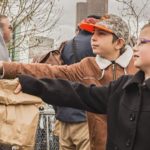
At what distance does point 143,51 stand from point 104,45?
1.13m

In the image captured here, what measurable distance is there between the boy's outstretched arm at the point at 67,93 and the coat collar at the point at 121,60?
861 mm

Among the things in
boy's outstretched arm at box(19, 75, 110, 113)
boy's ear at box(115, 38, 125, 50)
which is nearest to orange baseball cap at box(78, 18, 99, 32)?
boy's ear at box(115, 38, 125, 50)

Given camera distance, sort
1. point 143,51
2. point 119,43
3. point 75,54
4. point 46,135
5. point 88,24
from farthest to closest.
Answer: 1. point 46,135
2. point 75,54
3. point 88,24
4. point 119,43
5. point 143,51

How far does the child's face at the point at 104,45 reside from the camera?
14.0 feet

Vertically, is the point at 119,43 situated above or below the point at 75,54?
above

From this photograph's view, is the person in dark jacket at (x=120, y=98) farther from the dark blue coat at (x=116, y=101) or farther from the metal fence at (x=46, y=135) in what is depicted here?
the metal fence at (x=46, y=135)

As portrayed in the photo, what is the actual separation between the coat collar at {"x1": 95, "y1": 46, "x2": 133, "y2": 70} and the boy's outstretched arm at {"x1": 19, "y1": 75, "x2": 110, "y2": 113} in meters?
0.86

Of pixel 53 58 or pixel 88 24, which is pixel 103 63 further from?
pixel 53 58

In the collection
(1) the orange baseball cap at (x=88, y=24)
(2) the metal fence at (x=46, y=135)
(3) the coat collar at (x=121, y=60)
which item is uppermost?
(1) the orange baseball cap at (x=88, y=24)

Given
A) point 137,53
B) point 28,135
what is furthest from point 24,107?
point 137,53

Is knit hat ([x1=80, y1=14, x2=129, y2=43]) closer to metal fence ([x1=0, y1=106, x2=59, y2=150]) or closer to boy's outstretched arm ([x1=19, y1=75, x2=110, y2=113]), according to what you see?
boy's outstretched arm ([x1=19, y1=75, x2=110, y2=113])

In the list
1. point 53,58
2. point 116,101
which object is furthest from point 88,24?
point 116,101

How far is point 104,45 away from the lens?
4289mm

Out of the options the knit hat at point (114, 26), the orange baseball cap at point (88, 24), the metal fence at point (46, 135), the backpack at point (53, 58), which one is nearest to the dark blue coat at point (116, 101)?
the knit hat at point (114, 26)
